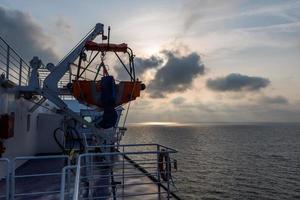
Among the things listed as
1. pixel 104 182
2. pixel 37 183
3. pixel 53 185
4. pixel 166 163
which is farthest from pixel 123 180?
pixel 37 183

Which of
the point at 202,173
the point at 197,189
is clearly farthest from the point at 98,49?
the point at 202,173

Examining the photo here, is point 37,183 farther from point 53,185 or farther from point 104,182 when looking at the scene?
point 104,182

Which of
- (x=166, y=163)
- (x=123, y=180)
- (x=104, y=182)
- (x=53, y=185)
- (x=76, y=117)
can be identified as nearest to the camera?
(x=166, y=163)

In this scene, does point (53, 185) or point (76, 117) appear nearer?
point (53, 185)

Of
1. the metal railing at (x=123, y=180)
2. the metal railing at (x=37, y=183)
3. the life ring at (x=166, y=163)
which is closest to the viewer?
the metal railing at (x=123, y=180)

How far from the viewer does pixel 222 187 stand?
35.2 m

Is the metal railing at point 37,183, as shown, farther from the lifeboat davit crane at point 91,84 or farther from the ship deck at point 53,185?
the lifeboat davit crane at point 91,84

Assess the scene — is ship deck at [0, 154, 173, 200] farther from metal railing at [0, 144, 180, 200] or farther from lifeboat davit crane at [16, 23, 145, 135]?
lifeboat davit crane at [16, 23, 145, 135]

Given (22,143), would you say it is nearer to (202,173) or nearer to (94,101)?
(94,101)

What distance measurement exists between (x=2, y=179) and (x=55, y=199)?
13.5ft

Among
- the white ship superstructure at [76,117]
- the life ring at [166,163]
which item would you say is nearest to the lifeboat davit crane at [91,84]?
the white ship superstructure at [76,117]

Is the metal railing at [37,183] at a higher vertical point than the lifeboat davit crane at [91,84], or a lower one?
lower

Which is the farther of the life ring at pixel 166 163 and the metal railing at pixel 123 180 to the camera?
the life ring at pixel 166 163

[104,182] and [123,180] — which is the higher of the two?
[123,180]
